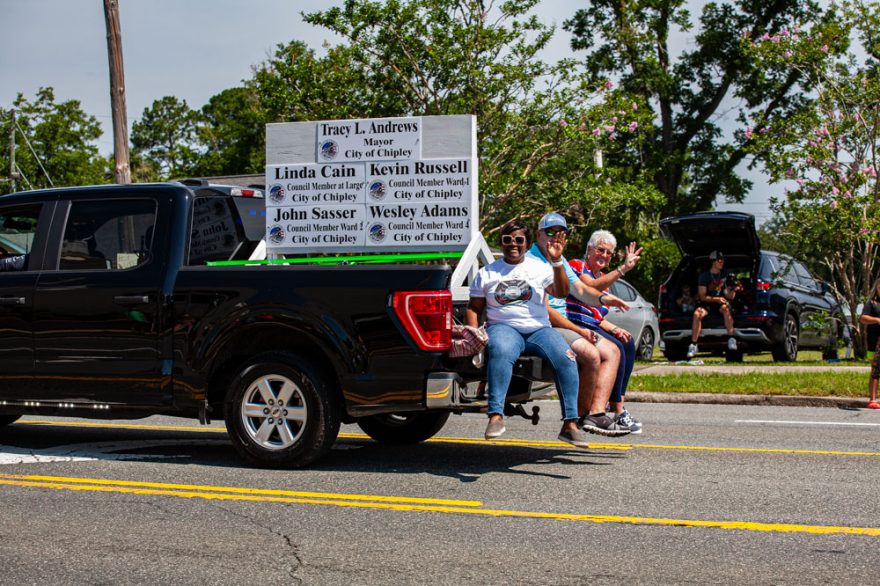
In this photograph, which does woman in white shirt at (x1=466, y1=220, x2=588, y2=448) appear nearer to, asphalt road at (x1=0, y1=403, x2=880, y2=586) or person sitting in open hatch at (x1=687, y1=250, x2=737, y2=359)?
asphalt road at (x1=0, y1=403, x2=880, y2=586)

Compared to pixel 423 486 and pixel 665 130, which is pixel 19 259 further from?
pixel 665 130

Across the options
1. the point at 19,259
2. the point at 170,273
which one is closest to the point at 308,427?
the point at 170,273

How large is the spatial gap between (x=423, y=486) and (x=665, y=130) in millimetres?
32879

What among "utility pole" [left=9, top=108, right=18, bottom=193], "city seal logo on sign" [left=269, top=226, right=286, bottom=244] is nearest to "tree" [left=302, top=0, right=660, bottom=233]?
"city seal logo on sign" [left=269, top=226, right=286, bottom=244]

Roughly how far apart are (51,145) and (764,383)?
55783 millimetres

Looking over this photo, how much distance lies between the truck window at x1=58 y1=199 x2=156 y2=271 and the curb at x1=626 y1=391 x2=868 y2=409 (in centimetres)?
716

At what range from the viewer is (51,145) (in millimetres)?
61906

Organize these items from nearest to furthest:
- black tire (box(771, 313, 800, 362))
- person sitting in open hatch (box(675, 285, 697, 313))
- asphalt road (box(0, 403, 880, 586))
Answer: asphalt road (box(0, 403, 880, 586)) < black tire (box(771, 313, 800, 362)) < person sitting in open hatch (box(675, 285, 697, 313))

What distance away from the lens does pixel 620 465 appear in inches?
297

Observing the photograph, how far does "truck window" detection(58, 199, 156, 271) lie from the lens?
7.66 m

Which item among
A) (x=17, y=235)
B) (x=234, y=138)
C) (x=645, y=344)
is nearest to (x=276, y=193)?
(x=17, y=235)

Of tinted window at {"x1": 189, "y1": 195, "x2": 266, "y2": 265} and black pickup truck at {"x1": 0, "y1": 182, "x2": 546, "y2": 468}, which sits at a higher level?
tinted window at {"x1": 189, "y1": 195, "x2": 266, "y2": 265}

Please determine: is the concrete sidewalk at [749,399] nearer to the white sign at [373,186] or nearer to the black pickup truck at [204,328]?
the white sign at [373,186]

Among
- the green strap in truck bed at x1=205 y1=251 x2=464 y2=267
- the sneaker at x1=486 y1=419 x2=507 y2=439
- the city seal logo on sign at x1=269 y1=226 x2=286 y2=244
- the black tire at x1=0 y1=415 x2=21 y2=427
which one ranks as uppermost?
the city seal logo on sign at x1=269 y1=226 x2=286 y2=244
